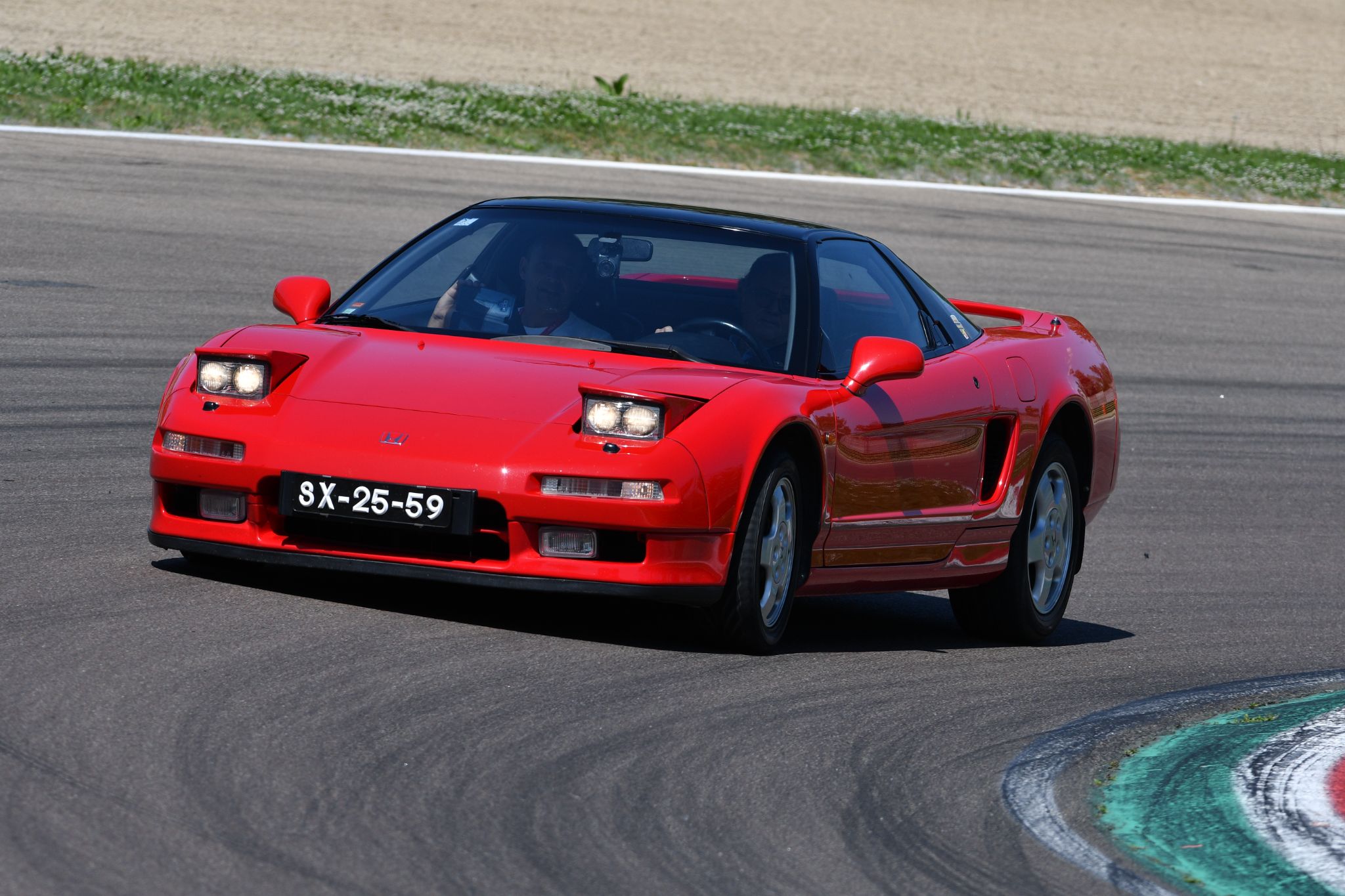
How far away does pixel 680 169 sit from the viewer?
20312mm

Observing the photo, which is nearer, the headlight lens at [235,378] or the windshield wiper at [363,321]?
the headlight lens at [235,378]

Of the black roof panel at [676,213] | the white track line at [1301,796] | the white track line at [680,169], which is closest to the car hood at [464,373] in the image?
the black roof panel at [676,213]

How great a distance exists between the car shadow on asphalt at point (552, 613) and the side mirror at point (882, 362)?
2.74ft

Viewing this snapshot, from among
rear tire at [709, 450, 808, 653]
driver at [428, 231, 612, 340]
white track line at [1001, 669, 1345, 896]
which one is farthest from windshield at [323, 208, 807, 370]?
white track line at [1001, 669, 1345, 896]

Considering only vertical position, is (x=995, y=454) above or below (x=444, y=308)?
below

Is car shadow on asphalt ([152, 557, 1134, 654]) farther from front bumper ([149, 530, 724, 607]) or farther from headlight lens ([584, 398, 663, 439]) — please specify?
headlight lens ([584, 398, 663, 439])

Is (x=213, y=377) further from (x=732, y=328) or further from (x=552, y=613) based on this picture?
(x=732, y=328)

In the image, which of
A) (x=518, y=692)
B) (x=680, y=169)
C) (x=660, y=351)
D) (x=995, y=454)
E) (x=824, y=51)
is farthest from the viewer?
(x=824, y=51)

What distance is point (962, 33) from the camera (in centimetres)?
3881

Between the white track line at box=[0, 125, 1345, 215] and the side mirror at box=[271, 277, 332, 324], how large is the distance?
40.4 ft

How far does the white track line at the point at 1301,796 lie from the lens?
177 inches

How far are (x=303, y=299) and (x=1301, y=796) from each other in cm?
346

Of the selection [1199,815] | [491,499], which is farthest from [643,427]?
[1199,815]

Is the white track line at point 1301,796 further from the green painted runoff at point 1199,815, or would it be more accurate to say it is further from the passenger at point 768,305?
the passenger at point 768,305
